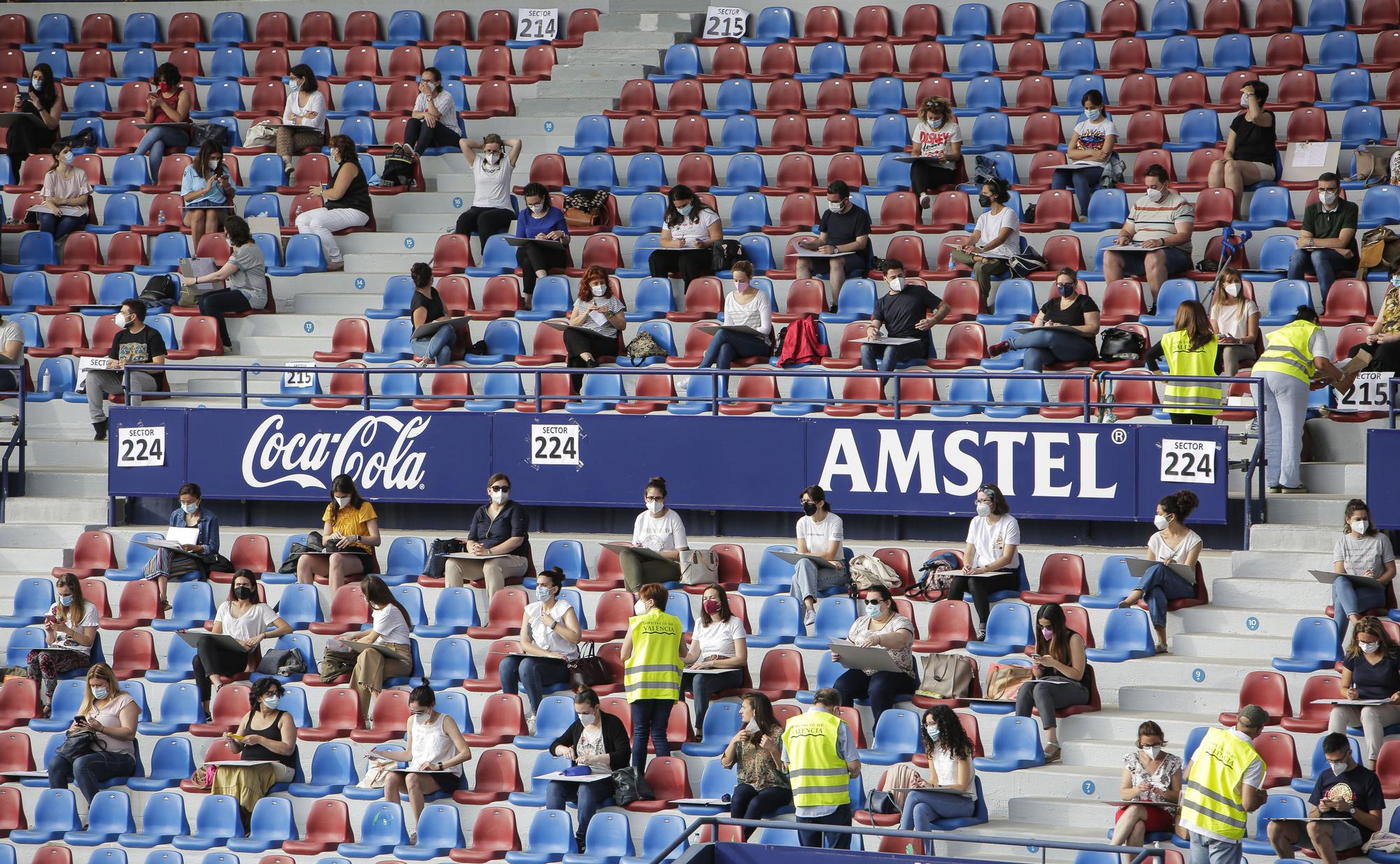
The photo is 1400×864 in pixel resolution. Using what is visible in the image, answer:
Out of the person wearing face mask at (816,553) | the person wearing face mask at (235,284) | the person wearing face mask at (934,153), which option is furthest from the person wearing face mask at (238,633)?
the person wearing face mask at (934,153)

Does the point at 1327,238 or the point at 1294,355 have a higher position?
the point at 1327,238

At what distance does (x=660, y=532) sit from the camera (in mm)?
15312

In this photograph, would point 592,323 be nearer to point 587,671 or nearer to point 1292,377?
point 587,671

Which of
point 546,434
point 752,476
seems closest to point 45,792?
point 546,434

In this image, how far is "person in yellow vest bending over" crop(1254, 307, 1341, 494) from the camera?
14930mm

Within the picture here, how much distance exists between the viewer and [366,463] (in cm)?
1703

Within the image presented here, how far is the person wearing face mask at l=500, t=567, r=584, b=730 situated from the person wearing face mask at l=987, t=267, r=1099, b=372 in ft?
14.5

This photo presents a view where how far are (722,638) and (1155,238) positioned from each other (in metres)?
5.98

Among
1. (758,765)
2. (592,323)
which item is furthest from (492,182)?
(758,765)

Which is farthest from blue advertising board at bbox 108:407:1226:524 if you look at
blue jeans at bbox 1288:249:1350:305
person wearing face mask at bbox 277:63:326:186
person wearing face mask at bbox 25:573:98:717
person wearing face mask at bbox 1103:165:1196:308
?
person wearing face mask at bbox 277:63:326:186

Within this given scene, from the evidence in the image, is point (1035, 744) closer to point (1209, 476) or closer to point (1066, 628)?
point (1066, 628)

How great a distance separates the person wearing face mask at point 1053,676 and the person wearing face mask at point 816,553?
189 centimetres

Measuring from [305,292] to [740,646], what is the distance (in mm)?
7776

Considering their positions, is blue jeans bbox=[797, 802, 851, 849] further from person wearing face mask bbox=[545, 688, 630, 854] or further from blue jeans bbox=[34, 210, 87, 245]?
blue jeans bbox=[34, 210, 87, 245]
